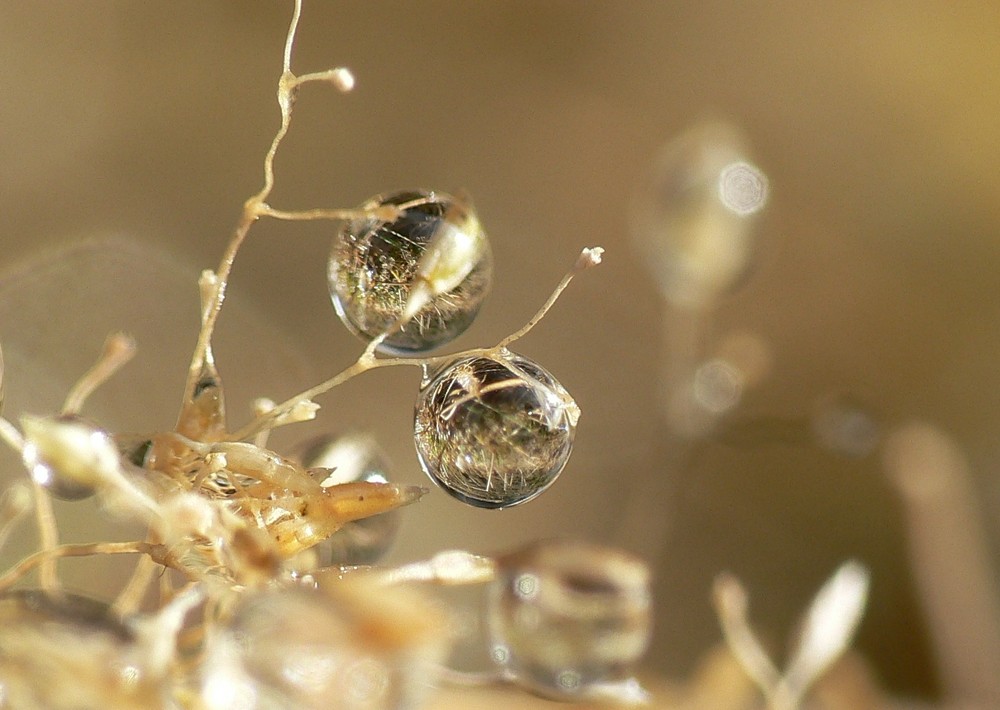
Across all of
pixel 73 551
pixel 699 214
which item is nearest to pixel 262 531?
pixel 73 551

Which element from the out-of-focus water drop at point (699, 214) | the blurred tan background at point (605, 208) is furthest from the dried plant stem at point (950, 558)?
the out-of-focus water drop at point (699, 214)

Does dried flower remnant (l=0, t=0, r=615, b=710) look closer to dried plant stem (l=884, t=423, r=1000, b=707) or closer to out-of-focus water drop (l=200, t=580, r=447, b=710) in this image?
out-of-focus water drop (l=200, t=580, r=447, b=710)

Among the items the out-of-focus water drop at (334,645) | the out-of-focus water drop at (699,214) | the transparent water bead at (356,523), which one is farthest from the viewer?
the out-of-focus water drop at (699,214)

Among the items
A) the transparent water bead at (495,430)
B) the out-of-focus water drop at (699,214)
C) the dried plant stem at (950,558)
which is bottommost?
the transparent water bead at (495,430)

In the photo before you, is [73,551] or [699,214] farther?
[699,214]

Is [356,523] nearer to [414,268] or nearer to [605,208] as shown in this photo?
[414,268]

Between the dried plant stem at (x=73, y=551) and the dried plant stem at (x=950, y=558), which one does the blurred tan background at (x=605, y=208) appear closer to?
the dried plant stem at (x=950, y=558)
